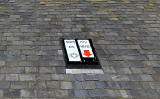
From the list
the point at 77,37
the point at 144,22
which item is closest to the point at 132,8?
the point at 144,22

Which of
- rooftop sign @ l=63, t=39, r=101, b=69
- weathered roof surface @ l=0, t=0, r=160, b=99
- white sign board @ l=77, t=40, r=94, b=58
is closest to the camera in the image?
weathered roof surface @ l=0, t=0, r=160, b=99

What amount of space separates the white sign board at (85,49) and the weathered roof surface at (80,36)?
0.34 m

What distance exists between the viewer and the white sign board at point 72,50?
5574 millimetres

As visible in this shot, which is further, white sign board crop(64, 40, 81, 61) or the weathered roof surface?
white sign board crop(64, 40, 81, 61)

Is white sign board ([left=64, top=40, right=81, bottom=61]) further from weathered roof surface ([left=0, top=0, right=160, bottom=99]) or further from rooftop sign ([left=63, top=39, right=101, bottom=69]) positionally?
weathered roof surface ([left=0, top=0, right=160, bottom=99])

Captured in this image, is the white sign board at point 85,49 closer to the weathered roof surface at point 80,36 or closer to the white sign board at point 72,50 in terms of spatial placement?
the white sign board at point 72,50

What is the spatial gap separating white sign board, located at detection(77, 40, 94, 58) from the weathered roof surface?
1.12 ft

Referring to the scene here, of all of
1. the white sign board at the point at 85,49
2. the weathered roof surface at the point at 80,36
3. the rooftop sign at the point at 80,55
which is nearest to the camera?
the weathered roof surface at the point at 80,36

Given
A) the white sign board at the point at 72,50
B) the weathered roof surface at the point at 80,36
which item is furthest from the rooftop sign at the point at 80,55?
the weathered roof surface at the point at 80,36

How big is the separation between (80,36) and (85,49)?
0.99 metres

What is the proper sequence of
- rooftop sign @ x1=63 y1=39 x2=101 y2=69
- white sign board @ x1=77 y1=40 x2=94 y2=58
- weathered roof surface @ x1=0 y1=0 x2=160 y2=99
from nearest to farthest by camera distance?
weathered roof surface @ x1=0 y1=0 x2=160 y2=99 < rooftop sign @ x1=63 y1=39 x2=101 y2=69 < white sign board @ x1=77 y1=40 x2=94 y2=58

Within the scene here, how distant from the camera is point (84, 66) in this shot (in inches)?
215

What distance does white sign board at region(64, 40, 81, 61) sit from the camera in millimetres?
5574

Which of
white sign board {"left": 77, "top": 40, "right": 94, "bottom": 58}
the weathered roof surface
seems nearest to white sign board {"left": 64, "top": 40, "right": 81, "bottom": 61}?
white sign board {"left": 77, "top": 40, "right": 94, "bottom": 58}
